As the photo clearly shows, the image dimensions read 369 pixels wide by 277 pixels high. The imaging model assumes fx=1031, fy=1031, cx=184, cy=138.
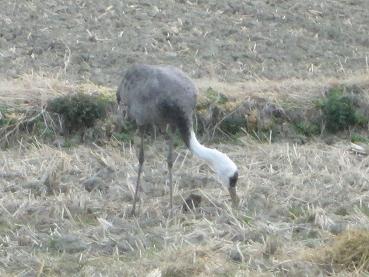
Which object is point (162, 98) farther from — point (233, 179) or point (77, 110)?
point (77, 110)

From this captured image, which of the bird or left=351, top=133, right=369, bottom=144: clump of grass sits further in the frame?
left=351, top=133, right=369, bottom=144: clump of grass

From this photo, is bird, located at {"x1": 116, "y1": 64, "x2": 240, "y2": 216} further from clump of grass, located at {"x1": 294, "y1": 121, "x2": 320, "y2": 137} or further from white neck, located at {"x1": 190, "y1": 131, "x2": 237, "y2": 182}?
clump of grass, located at {"x1": 294, "y1": 121, "x2": 320, "y2": 137}

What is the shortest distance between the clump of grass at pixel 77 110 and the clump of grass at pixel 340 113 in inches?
99.8

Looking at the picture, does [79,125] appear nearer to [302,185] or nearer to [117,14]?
[302,185]

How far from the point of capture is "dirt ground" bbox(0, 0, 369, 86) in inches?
530

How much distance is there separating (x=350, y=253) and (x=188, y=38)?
7.78 metres

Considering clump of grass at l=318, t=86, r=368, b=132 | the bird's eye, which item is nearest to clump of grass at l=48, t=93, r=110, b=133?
clump of grass at l=318, t=86, r=368, b=132

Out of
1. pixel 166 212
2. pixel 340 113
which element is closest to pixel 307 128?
pixel 340 113

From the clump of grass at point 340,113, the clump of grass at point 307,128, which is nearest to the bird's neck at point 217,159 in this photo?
the clump of grass at point 307,128

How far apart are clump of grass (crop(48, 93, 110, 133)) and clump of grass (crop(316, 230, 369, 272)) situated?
4.54m

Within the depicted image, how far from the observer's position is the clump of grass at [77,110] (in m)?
11.3

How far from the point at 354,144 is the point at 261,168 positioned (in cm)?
137

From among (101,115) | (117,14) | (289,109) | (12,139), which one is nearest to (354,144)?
(289,109)

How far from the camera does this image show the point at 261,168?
400 inches
